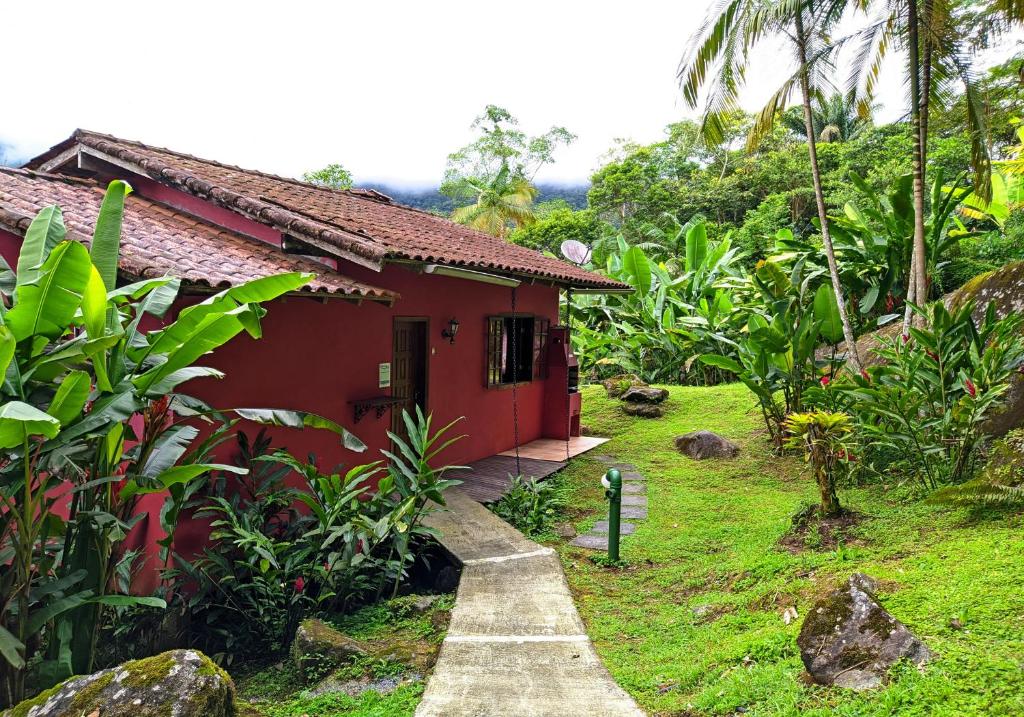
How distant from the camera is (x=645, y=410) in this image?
39.7 ft

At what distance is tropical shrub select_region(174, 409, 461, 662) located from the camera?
15.4ft

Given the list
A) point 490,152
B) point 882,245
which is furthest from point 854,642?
point 490,152

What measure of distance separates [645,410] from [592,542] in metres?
5.80

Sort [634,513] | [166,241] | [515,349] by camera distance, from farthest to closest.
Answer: [515,349]
[634,513]
[166,241]

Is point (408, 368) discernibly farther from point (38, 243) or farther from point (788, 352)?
point (38, 243)

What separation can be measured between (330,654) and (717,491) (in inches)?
200

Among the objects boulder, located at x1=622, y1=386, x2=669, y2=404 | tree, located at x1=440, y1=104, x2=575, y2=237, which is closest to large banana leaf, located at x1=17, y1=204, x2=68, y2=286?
boulder, located at x1=622, y1=386, x2=669, y2=404

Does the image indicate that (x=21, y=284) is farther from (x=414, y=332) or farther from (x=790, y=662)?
(x=414, y=332)

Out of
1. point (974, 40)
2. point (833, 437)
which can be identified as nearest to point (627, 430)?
point (833, 437)

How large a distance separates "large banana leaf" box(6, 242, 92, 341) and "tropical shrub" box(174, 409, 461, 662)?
194 cm

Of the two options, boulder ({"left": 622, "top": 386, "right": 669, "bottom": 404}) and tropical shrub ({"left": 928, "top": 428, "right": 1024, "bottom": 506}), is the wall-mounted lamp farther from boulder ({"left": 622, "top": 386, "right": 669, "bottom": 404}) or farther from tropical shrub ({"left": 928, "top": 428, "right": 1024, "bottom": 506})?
tropical shrub ({"left": 928, "top": 428, "right": 1024, "bottom": 506})

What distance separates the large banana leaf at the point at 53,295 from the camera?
309 centimetres

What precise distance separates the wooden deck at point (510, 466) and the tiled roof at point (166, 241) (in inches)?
107

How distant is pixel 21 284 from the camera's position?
10.6 ft
